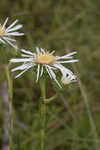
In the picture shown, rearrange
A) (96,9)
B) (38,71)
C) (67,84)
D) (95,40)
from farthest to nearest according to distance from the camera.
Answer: (96,9) < (95,40) < (67,84) < (38,71)

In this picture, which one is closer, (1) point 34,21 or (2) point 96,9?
(2) point 96,9

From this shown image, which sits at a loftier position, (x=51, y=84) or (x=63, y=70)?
(x=51, y=84)

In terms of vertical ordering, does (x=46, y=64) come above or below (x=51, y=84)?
below

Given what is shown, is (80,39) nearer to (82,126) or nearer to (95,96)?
(95,96)

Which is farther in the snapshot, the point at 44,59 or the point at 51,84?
the point at 51,84

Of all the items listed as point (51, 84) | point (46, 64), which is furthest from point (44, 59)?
point (51, 84)

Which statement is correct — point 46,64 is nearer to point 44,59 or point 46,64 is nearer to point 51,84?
point 44,59

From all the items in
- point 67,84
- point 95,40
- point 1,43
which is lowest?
point 67,84

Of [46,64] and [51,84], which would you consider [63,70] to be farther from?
[51,84]

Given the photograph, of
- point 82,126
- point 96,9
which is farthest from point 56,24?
point 82,126
